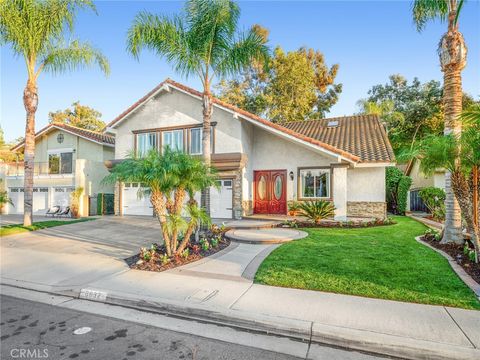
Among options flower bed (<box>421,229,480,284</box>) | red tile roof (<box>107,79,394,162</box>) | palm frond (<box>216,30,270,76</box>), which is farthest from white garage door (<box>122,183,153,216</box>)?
flower bed (<box>421,229,480,284</box>)

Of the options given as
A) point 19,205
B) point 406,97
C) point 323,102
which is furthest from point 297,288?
point 406,97

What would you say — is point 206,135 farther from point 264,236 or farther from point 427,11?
point 427,11

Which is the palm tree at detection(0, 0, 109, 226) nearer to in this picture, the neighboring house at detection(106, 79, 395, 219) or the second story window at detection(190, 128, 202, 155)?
the neighboring house at detection(106, 79, 395, 219)

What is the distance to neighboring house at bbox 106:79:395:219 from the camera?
14680 millimetres

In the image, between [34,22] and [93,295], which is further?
[34,22]

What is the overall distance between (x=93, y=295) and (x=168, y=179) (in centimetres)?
301

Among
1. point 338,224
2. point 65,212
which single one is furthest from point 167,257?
point 65,212

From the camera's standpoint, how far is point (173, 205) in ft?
25.0

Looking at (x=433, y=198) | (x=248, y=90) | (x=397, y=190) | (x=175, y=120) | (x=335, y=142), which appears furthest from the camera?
(x=248, y=90)

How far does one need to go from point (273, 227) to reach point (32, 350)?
31.3 feet

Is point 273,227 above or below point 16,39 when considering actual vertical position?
below

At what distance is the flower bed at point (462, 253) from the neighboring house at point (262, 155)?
5.79 metres

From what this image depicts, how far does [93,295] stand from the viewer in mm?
5465

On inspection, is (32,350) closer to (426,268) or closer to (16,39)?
(426,268)
